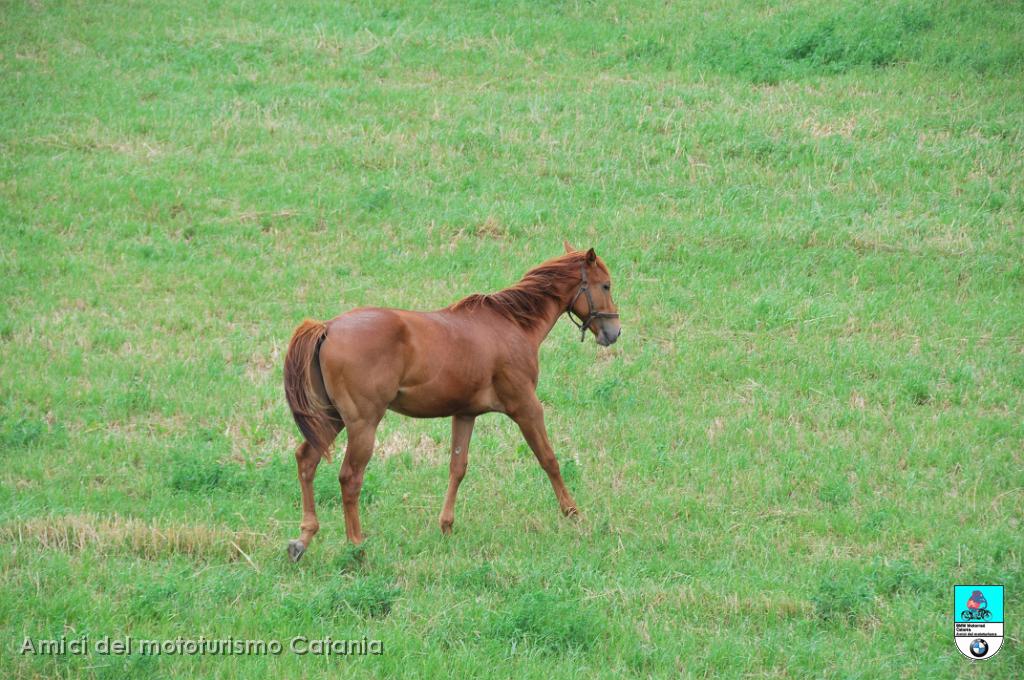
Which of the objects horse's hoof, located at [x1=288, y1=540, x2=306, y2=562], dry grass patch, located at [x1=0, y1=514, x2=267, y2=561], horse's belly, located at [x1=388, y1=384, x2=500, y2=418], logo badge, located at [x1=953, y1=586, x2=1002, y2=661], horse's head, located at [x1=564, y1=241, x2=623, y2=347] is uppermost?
horse's head, located at [x1=564, y1=241, x2=623, y2=347]

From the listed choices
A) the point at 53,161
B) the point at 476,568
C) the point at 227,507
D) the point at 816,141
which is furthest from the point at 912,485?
the point at 53,161

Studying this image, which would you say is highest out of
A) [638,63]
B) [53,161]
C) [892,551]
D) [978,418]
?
[638,63]

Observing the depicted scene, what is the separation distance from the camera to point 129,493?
888cm

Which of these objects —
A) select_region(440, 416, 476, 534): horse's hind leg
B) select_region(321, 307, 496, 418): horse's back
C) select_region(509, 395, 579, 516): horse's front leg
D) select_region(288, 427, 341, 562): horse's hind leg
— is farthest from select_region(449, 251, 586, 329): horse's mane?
select_region(288, 427, 341, 562): horse's hind leg

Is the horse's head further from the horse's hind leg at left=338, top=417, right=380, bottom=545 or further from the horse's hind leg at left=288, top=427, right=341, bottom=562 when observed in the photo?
the horse's hind leg at left=288, top=427, right=341, bottom=562

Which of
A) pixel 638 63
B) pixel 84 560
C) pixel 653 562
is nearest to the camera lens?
pixel 84 560

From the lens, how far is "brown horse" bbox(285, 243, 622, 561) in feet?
25.7

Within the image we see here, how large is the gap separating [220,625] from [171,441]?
12.6 feet

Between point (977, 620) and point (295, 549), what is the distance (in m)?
4.39

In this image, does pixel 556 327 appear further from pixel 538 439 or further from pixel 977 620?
pixel 977 620

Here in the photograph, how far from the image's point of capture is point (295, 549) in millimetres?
7680

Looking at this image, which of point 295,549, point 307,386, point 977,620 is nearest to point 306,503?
point 295,549

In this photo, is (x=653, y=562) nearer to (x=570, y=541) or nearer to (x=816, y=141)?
(x=570, y=541)

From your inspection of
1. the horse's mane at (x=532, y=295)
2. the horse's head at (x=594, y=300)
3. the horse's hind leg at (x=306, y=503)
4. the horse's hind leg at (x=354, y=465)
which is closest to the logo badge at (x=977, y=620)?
the horse's head at (x=594, y=300)
